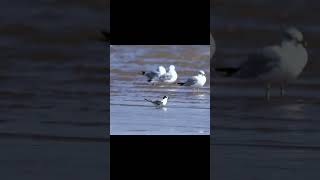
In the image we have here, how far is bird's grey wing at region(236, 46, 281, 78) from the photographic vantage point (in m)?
4.82

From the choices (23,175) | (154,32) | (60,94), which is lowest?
(23,175)

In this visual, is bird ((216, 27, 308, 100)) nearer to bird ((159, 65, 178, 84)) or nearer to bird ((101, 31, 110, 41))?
bird ((101, 31, 110, 41))

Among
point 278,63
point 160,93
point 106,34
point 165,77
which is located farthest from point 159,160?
point 278,63

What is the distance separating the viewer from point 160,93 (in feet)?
13.8

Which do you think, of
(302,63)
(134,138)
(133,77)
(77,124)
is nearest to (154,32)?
(133,77)

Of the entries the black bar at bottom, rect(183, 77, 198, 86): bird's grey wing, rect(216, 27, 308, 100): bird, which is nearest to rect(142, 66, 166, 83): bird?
rect(183, 77, 198, 86): bird's grey wing

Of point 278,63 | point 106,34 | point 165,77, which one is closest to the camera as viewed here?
point 165,77

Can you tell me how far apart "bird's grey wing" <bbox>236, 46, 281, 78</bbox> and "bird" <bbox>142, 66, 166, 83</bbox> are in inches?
33.5

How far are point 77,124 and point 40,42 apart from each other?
24.8 inches

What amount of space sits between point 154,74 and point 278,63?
40.2 inches

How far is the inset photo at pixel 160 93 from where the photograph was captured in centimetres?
415

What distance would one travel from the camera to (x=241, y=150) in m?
4.62

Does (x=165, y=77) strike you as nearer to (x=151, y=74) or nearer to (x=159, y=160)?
(x=151, y=74)

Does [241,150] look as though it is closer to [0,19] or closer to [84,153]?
[84,153]
